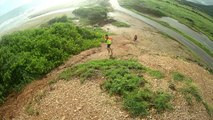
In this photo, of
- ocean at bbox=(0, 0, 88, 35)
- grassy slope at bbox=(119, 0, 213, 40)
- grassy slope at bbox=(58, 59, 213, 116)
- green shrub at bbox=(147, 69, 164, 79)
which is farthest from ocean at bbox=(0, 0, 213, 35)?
green shrub at bbox=(147, 69, 164, 79)

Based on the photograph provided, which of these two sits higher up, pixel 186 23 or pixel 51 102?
pixel 51 102

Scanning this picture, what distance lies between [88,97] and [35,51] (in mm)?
13355

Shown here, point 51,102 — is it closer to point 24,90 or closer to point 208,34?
point 24,90

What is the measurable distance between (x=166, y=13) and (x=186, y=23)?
11271mm

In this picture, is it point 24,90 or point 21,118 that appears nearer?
point 21,118

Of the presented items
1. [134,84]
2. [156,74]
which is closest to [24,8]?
[156,74]

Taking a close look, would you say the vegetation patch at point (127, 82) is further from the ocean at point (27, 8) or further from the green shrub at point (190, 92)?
the ocean at point (27, 8)

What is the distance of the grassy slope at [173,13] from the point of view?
82000 mm

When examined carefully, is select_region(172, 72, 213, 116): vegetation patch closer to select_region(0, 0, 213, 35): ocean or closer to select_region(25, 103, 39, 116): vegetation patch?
select_region(25, 103, 39, 116): vegetation patch

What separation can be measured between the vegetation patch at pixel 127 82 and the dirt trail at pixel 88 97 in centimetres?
85

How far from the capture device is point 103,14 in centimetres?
8031

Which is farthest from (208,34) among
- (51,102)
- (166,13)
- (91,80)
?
→ (51,102)

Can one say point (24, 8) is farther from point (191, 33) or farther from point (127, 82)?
point (127, 82)

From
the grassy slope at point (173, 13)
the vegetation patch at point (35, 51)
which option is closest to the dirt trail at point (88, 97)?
the vegetation patch at point (35, 51)
